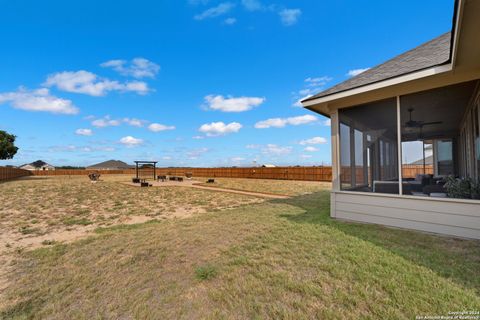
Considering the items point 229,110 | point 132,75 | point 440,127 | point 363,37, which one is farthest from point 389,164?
point 229,110

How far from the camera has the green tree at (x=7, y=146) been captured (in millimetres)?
21241

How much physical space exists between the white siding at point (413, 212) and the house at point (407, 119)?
1cm

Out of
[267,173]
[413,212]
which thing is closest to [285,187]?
[267,173]

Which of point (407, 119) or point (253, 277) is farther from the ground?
point (407, 119)

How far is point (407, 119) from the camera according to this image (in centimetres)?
563

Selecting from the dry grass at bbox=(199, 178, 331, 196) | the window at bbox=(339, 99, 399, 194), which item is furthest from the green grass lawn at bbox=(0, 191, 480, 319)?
the dry grass at bbox=(199, 178, 331, 196)

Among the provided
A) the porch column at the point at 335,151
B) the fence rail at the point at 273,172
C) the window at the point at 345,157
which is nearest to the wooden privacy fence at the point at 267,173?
the fence rail at the point at 273,172

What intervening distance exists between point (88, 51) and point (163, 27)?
588 cm

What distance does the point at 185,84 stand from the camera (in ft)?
67.2

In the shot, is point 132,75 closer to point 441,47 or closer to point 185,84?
point 185,84

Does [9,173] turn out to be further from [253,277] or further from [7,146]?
[253,277]

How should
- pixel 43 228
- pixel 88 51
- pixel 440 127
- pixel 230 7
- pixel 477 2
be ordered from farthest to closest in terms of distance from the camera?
1. pixel 88 51
2. pixel 230 7
3. pixel 440 127
4. pixel 43 228
5. pixel 477 2

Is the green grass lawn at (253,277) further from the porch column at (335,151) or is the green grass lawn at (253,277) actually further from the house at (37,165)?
the house at (37,165)

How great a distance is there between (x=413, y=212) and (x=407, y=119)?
120 inches
